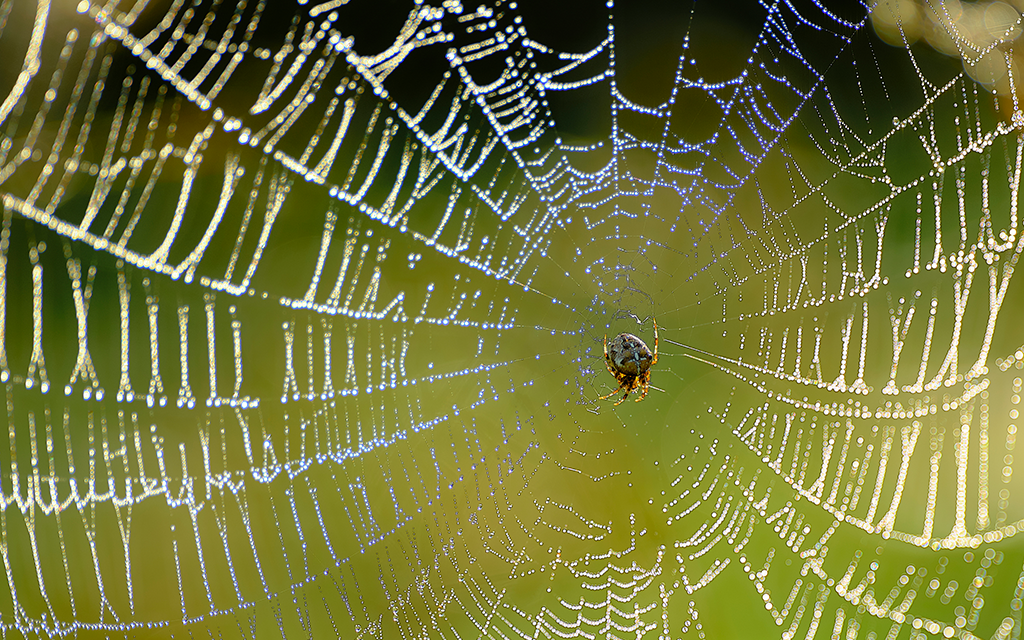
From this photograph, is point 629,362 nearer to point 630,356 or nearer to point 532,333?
point 630,356

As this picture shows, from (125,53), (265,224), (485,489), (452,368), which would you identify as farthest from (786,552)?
(125,53)

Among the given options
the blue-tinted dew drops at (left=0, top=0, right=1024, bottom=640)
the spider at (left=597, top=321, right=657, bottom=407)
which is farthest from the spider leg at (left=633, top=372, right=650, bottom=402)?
the blue-tinted dew drops at (left=0, top=0, right=1024, bottom=640)

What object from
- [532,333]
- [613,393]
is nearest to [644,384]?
[613,393]

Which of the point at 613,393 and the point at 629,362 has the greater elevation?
the point at 629,362

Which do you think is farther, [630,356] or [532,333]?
[532,333]

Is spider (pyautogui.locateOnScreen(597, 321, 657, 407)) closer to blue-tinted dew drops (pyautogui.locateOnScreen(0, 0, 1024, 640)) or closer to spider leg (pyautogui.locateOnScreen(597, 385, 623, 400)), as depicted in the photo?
spider leg (pyautogui.locateOnScreen(597, 385, 623, 400))

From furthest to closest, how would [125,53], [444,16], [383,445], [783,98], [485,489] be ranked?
[485,489]
[383,445]
[783,98]
[444,16]
[125,53]

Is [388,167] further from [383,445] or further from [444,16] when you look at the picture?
[383,445]
